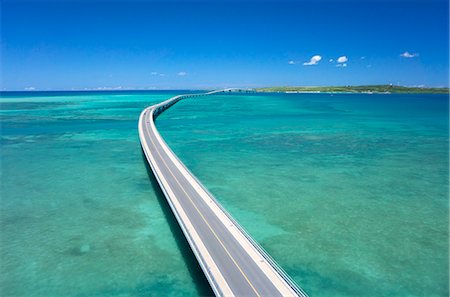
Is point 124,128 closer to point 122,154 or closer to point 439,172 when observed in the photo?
point 122,154

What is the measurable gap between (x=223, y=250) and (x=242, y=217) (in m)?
11.0

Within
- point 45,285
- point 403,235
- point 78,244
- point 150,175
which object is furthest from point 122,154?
point 403,235

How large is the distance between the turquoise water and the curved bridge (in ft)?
7.74

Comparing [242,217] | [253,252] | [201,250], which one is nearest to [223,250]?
[201,250]

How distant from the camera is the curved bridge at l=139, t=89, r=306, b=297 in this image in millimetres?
22663

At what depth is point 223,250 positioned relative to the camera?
2702 cm

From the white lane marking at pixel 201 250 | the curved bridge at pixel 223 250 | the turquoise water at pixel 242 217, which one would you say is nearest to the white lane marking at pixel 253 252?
the curved bridge at pixel 223 250

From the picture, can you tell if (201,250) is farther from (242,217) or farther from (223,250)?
(242,217)

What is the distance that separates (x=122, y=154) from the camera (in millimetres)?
67625

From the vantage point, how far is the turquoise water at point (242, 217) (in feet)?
86.3

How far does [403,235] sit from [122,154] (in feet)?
180

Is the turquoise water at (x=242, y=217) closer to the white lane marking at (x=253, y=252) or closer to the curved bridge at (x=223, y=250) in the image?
the curved bridge at (x=223, y=250)

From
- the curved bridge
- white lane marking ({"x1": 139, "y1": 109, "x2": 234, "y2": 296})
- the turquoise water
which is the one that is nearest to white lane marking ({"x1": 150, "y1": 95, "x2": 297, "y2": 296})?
the curved bridge

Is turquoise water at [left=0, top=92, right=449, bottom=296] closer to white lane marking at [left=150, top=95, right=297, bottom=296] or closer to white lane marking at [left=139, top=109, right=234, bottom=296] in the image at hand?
white lane marking at [left=139, top=109, right=234, bottom=296]
